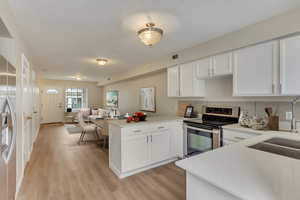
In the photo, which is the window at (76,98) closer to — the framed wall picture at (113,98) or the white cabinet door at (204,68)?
the framed wall picture at (113,98)

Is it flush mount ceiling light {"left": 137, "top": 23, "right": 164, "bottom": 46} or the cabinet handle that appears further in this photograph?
flush mount ceiling light {"left": 137, "top": 23, "right": 164, "bottom": 46}

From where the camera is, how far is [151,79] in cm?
489

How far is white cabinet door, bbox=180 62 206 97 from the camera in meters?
3.14

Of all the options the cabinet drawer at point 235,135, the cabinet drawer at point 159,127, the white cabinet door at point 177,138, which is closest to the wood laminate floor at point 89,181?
the white cabinet door at point 177,138

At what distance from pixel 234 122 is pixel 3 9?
349 centimetres

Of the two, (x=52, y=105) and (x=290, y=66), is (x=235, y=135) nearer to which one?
(x=290, y=66)

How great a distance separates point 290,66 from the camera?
6.23 ft

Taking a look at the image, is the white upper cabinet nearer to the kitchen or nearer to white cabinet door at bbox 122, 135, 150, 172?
the kitchen

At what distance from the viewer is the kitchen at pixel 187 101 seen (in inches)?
43.9

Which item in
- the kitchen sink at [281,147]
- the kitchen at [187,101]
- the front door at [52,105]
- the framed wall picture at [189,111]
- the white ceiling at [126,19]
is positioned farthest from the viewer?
the front door at [52,105]

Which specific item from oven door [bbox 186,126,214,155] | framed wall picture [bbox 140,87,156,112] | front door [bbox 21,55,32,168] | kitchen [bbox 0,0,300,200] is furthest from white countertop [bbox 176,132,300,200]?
framed wall picture [bbox 140,87,156,112]

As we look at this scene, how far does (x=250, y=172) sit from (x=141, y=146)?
198 cm

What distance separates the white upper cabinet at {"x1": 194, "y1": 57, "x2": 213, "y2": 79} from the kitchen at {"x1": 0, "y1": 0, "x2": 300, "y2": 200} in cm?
2

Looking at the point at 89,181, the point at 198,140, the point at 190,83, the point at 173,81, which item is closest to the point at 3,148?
the point at 89,181
